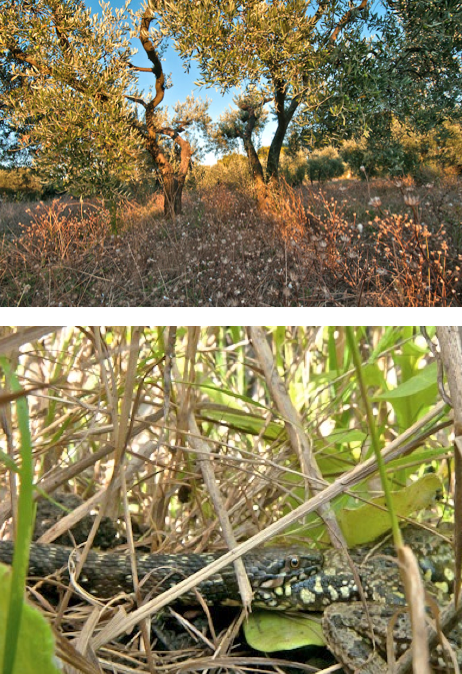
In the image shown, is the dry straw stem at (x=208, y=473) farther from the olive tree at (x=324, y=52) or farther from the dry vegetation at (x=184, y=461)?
the olive tree at (x=324, y=52)

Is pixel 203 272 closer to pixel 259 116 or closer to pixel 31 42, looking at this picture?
pixel 259 116

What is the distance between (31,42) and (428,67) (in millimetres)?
1092

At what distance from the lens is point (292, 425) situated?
0.72 meters

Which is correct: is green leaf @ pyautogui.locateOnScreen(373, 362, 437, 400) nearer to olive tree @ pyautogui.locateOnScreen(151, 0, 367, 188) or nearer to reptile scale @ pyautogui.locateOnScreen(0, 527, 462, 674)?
reptile scale @ pyautogui.locateOnScreen(0, 527, 462, 674)

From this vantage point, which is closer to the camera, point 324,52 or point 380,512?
point 380,512

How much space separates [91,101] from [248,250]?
641 mm

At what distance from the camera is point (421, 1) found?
1.62 m

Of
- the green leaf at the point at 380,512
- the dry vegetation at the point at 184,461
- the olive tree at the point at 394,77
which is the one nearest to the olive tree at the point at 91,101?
the olive tree at the point at 394,77

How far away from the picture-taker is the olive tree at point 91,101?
172 centimetres

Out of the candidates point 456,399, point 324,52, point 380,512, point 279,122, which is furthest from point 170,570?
point 324,52

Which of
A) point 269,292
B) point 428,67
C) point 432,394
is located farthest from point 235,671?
point 428,67

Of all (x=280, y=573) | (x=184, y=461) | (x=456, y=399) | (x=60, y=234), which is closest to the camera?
(x=456, y=399)

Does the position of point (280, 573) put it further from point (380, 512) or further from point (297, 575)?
point (380, 512)

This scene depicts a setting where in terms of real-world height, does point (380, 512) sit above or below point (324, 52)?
below
